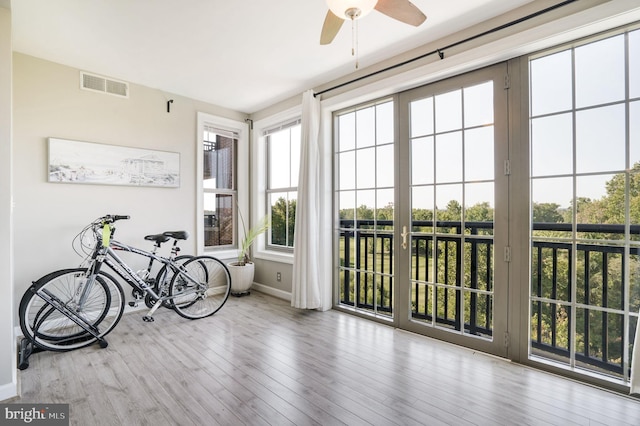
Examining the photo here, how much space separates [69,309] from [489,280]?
12.1 ft

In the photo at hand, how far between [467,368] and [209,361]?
2.03m

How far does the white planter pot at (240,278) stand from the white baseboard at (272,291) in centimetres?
29

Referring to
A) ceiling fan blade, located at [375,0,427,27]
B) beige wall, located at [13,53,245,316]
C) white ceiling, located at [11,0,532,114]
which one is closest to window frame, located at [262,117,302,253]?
white ceiling, located at [11,0,532,114]

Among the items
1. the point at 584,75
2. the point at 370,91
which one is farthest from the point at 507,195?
the point at 370,91

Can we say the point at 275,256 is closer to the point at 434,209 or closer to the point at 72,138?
the point at 434,209

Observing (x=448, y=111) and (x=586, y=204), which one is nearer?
(x=586, y=204)

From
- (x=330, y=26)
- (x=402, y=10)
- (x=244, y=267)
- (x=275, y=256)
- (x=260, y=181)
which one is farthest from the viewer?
(x=260, y=181)

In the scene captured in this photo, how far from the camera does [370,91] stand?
3109 millimetres

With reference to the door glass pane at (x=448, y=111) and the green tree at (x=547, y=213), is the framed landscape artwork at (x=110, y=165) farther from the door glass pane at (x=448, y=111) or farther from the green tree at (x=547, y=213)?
the green tree at (x=547, y=213)

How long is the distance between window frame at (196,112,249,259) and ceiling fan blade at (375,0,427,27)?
3225 millimetres

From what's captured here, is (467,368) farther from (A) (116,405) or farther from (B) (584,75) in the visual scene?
(A) (116,405)

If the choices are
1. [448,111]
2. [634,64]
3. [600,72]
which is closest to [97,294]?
[448,111]

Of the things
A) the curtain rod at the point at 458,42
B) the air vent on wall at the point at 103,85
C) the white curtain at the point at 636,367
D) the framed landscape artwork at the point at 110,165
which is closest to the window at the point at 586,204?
the white curtain at the point at 636,367

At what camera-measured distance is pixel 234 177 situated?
15.5 feet
